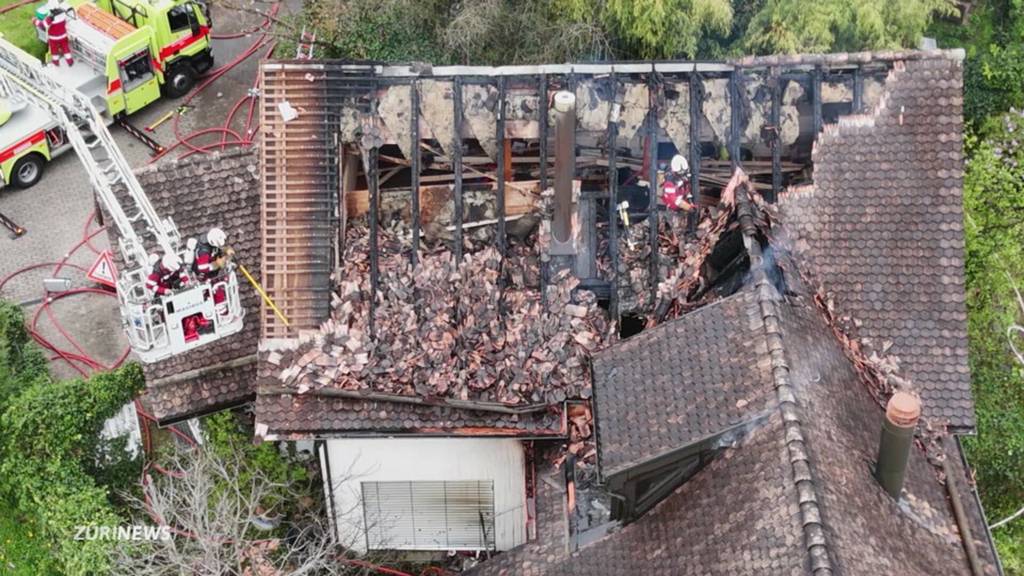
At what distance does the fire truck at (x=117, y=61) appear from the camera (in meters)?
28.9

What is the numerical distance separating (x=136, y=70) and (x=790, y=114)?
18.3 metres

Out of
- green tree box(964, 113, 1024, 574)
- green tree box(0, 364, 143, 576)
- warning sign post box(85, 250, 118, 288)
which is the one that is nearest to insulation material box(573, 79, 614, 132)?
green tree box(964, 113, 1024, 574)

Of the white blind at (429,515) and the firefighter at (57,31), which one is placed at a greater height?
the firefighter at (57,31)

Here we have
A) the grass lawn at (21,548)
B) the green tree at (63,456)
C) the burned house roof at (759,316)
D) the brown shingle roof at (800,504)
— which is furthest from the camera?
the grass lawn at (21,548)

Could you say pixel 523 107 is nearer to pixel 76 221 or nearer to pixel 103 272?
pixel 103 272

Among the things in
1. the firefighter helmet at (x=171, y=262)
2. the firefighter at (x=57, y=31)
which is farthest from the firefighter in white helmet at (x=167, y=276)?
the firefighter at (x=57, y=31)

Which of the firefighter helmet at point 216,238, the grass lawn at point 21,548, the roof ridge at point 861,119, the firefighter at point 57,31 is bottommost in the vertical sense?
the grass lawn at point 21,548

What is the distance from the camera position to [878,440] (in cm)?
1588

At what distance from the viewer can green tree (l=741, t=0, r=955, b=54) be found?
2522 centimetres

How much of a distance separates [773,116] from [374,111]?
6.62 meters

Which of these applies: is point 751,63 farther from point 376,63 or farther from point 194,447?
point 194,447

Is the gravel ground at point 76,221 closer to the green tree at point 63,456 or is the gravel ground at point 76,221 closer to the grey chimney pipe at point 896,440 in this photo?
the green tree at point 63,456

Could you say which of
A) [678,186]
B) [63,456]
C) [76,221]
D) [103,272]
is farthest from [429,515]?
[76,221]

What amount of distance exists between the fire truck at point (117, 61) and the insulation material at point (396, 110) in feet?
42.6
